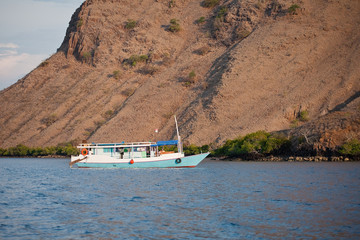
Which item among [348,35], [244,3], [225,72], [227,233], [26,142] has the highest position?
[244,3]

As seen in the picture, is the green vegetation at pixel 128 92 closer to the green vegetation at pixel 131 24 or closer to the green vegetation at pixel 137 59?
the green vegetation at pixel 137 59

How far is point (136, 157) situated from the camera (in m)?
52.1

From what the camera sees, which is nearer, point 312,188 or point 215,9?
point 312,188

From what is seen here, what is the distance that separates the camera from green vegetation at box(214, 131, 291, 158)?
63.6 meters

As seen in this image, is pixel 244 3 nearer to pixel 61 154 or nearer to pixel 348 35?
pixel 348 35

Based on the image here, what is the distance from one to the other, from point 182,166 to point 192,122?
3111 cm

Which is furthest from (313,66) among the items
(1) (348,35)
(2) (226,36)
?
(2) (226,36)

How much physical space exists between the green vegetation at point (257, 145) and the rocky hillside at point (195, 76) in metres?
3.53

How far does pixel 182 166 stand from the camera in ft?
167

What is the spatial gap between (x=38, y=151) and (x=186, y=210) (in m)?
75.5

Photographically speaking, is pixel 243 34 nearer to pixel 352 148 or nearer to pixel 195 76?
pixel 195 76

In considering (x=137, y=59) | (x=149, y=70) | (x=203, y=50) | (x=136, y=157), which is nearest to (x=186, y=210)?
(x=136, y=157)

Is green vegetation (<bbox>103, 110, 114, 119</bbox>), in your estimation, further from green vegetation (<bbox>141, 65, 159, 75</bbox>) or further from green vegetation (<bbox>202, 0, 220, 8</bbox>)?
green vegetation (<bbox>202, 0, 220, 8</bbox>)

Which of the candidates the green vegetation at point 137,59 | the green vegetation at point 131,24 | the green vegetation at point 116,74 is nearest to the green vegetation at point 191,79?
the green vegetation at point 137,59
